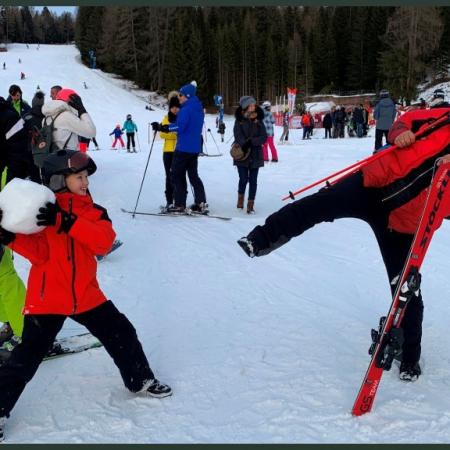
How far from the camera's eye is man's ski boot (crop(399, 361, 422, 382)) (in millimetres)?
3107

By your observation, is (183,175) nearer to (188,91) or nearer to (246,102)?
(188,91)

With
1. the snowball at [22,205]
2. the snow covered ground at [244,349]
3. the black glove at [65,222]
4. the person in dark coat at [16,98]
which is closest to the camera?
the snowball at [22,205]

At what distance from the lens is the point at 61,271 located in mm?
2684

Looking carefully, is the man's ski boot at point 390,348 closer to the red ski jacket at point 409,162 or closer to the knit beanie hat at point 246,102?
the red ski jacket at point 409,162

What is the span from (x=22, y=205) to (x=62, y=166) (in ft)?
1.29

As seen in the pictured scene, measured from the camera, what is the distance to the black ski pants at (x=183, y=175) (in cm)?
758

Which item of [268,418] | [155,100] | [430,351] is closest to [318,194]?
[268,418]

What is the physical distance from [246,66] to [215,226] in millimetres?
66219

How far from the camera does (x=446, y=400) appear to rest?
114 inches

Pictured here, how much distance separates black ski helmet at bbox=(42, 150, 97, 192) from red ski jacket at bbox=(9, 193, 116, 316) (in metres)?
0.08

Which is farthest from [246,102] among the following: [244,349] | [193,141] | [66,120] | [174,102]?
[244,349]

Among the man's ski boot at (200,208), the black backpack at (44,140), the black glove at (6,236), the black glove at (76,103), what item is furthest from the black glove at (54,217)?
the man's ski boot at (200,208)

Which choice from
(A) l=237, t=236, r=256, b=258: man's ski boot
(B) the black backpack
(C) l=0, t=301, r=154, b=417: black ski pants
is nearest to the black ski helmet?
(C) l=0, t=301, r=154, b=417: black ski pants

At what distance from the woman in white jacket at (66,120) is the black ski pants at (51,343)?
2303 mm
